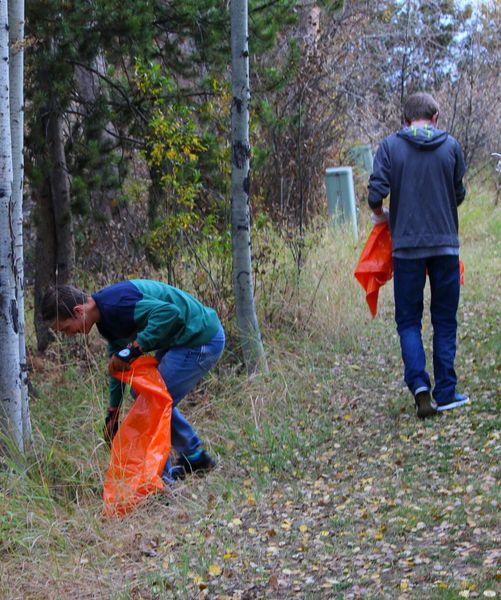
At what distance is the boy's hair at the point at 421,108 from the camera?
256 inches

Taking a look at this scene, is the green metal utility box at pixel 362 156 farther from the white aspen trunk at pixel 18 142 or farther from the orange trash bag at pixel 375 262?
the white aspen trunk at pixel 18 142

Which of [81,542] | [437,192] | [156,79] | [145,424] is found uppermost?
[156,79]

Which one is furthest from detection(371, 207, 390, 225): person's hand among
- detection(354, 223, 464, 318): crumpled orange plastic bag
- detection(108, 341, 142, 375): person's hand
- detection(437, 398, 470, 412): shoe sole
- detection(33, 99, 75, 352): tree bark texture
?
detection(33, 99, 75, 352): tree bark texture

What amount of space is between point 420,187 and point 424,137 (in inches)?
12.8

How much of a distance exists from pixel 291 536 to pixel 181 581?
0.71 m

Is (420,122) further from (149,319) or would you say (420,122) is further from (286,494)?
(286,494)

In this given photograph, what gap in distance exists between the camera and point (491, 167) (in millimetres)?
19703

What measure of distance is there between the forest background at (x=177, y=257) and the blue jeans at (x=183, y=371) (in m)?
0.34

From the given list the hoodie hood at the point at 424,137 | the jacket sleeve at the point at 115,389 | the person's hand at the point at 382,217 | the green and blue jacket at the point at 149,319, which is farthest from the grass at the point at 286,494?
the hoodie hood at the point at 424,137

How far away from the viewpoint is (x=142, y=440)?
580 centimetres

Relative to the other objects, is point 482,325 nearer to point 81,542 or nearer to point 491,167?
point 81,542

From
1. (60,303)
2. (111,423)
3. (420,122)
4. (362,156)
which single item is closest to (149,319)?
(60,303)

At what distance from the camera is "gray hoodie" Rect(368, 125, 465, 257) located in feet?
21.0

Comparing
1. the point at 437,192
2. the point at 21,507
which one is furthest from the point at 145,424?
the point at 437,192
